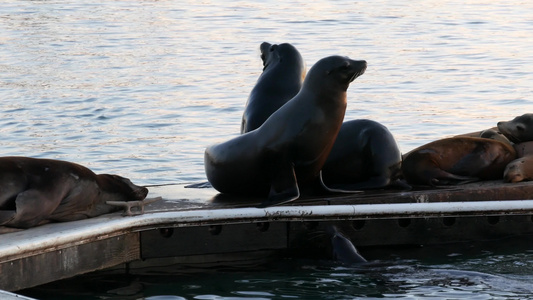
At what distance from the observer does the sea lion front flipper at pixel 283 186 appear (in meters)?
6.92

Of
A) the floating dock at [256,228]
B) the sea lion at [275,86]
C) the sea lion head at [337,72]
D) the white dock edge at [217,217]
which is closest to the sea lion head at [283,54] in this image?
the sea lion at [275,86]

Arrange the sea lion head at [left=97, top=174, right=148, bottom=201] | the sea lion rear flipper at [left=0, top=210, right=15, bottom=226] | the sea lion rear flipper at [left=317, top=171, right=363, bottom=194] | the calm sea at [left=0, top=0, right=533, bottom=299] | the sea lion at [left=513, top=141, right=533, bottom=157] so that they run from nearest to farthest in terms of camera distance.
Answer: the sea lion rear flipper at [left=0, top=210, right=15, bottom=226], the calm sea at [left=0, top=0, right=533, bottom=299], the sea lion head at [left=97, top=174, right=148, bottom=201], the sea lion rear flipper at [left=317, top=171, right=363, bottom=194], the sea lion at [left=513, top=141, right=533, bottom=157]

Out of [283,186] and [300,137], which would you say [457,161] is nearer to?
[300,137]

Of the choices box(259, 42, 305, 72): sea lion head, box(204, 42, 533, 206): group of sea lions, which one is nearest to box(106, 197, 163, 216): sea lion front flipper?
box(204, 42, 533, 206): group of sea lions

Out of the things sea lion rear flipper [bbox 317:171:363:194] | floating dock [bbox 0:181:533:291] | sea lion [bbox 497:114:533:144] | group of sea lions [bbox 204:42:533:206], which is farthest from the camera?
sea lion [bbox 497:114:533:144]

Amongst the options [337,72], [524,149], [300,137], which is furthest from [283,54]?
[524,149]

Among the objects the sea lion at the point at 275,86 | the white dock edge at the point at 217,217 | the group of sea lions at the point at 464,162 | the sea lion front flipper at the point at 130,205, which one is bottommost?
the white dock edge at the point at 217,217

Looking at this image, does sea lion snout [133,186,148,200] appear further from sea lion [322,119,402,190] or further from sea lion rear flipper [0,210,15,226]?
sea lion [322,119,402,190]

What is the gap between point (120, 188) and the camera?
6977 millimetres

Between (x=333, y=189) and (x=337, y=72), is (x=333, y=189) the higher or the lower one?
the lower one

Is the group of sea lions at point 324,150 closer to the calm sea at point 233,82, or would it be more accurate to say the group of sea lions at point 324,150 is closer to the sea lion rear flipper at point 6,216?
the calm sea at point 233,82

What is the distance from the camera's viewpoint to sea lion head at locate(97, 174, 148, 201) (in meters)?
6.91

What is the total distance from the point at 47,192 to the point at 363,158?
222 cm

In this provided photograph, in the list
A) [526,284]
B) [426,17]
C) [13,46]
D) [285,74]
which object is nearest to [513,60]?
[426,17]
